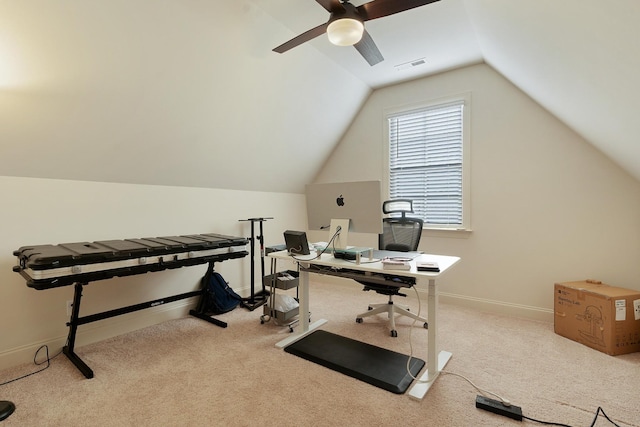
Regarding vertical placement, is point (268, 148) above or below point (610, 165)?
above

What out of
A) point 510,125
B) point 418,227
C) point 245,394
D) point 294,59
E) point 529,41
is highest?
point 294,59

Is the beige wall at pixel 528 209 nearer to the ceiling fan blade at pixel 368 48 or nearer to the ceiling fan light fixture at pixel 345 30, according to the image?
the ceiling fan blade at pixel 368 48

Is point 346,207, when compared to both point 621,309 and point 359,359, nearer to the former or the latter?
point 359,359

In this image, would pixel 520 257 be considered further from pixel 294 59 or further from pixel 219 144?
pixel 219 144

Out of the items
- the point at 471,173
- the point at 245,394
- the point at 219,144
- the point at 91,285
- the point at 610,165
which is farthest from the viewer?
the point at 471,173

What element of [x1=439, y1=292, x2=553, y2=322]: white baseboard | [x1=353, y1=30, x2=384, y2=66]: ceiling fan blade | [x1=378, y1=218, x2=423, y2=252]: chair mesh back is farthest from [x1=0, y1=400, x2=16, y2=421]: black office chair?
[x1=439, y1=292, x2=553, y2=322]: white baseboard

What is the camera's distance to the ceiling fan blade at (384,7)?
5.59 feet

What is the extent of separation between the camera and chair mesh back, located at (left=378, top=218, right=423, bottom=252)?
9.48 feet

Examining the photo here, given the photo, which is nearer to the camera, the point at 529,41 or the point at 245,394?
the point at 245,394

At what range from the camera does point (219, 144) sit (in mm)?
3143

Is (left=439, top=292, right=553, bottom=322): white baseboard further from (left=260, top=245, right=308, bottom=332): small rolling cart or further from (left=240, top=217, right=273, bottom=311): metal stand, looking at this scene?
Answer: (left=240, top=217, right=273, bottom=311): metal stand

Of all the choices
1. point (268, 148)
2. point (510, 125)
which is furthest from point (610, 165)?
point (268, 148)

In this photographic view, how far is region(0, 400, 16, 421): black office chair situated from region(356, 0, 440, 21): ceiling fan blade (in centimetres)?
311

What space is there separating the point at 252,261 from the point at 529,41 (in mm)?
3329
